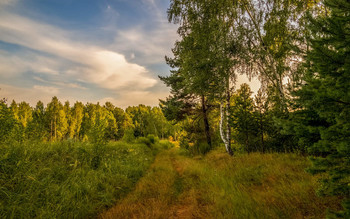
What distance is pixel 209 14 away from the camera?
873 cm

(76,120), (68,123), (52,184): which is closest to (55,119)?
(68,123)

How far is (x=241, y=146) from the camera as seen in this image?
9.82m

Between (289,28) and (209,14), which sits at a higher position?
(209,14)

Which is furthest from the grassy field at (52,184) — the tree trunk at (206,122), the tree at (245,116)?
the tree trunk at (206,122)

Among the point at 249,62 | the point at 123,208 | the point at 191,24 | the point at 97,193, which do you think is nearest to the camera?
the point at 123,208

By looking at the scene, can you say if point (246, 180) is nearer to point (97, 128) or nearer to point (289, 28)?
point (97, 128)

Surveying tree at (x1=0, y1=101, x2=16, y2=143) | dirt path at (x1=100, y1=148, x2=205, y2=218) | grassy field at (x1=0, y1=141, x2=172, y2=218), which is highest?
tree at (x1=0, y1=101, x2=16, y2=143)

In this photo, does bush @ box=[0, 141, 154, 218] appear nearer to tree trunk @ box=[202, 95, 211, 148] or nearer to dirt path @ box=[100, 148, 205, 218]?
dirt path @ box=[100, 148, 205, 218]

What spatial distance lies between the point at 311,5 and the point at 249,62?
3.98 meters

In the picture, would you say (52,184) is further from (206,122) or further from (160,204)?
(206,122)

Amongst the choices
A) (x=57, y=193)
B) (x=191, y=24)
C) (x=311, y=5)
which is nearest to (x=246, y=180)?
(x=57, y=193)

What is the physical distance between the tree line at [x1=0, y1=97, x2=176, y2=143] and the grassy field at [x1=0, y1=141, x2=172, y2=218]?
3.02 ft

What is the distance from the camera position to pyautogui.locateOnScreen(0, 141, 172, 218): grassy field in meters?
3.36

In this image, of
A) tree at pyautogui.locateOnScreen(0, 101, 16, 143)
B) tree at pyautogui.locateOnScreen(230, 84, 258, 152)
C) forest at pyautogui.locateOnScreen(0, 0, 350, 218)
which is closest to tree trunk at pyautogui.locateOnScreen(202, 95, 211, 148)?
forest at pyautogui.locateOnScreen(0, 0, 350, 218)
